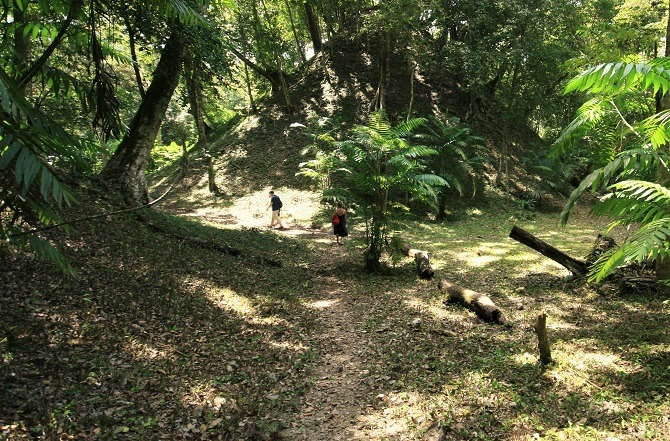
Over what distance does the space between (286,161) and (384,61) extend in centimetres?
726

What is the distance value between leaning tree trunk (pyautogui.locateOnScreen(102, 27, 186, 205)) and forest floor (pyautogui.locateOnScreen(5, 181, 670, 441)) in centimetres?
119

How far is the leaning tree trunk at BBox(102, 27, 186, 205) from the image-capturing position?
961 cm

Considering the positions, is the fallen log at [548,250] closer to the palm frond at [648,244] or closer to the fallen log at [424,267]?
the fallen log at [424,267]

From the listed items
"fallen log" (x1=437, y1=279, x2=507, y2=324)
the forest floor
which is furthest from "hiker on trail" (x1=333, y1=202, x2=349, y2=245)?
"fallen log" (x1=437, y1=279, x2=507, y2=324)

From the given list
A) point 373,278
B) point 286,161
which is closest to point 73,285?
point 373,278

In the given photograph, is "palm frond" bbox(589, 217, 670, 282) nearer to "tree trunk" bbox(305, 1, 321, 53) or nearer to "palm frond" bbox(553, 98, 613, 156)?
"palm frond" bbox(553, 98, 613, 156)

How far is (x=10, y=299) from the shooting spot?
4730 millimetres

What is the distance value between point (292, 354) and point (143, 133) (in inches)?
278

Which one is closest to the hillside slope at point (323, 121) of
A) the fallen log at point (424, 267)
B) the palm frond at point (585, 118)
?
the fallen log at point (424, 267)

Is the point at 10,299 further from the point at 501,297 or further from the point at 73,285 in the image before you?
the point at 501,297

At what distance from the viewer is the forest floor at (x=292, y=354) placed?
393cm

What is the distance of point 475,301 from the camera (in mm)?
7258

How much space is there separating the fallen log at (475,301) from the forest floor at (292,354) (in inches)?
7.5

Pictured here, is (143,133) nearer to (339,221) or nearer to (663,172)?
(339,221)
